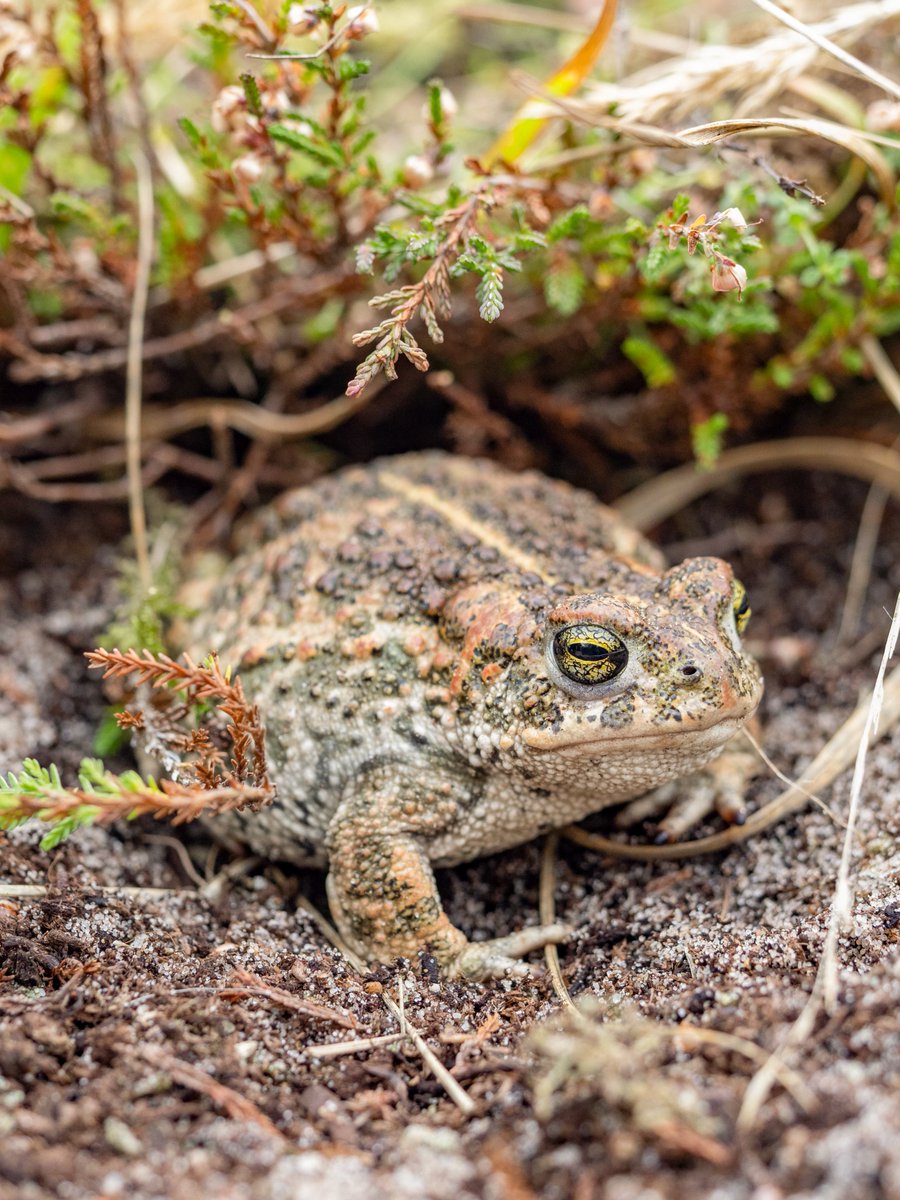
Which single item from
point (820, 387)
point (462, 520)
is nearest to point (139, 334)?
point (462, 520)

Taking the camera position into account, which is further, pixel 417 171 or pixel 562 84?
pixel 562 84

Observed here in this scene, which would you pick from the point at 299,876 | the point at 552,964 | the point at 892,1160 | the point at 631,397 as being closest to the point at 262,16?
the point at 631,397

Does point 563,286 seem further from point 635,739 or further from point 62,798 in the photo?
point 62,798

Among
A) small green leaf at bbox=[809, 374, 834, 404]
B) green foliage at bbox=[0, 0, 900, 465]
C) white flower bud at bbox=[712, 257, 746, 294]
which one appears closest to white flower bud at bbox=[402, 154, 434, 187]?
green foliage at bbox=[0, 0, 900, 465]

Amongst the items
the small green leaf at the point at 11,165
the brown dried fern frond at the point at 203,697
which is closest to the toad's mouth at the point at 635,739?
the brown dried fern frond at the point at 203,697

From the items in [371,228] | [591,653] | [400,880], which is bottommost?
[400,880]

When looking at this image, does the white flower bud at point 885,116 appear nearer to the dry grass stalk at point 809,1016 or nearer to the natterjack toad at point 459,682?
the natterjack toad at point 459,682

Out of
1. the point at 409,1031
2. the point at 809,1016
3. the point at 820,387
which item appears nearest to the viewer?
the point at 809,1016

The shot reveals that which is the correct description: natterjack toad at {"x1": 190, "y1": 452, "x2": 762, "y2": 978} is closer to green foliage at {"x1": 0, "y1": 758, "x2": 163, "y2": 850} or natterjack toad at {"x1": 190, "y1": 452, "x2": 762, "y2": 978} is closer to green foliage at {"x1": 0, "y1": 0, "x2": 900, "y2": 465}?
green foliage at {"x1": 0, "y1": 0, "x2": 900, "y2": 465}
